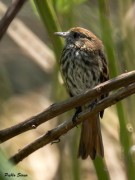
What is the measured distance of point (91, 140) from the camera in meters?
2.23

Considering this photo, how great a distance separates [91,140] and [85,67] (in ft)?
1.50

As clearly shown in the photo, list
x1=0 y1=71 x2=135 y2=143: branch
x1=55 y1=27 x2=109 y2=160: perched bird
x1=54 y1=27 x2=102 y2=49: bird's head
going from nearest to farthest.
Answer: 1. x1=0 y1=71 x2=135 y2=143: branch
2. x1=55 y1=27 x2=109 y2=160: perched bird
3. x1=54 y1=27 x2=102 y2=49: bird's head

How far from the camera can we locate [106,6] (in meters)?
1.72

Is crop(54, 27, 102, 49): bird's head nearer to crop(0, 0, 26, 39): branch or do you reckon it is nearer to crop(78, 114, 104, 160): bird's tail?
crop(78, 114, 104, 160): bird's tail

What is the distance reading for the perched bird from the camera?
234 cm

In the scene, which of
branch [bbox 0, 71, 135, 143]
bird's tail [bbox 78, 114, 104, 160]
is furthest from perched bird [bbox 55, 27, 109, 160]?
branch [bbox 0, 71, 135, 143]

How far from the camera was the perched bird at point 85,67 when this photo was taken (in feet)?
7.68

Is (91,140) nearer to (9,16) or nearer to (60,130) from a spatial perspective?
(60,130)

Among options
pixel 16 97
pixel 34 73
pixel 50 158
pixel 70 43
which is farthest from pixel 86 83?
pixel 34 73

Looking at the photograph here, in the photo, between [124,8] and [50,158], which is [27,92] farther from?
[124,8]

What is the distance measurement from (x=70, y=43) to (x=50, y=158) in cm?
187

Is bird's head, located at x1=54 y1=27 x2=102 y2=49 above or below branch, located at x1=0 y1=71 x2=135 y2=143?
above

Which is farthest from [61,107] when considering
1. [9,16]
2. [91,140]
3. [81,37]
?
[81,37]

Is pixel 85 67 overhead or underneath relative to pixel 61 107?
overhead
